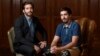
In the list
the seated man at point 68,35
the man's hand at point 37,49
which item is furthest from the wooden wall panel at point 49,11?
the man's hand at point 37,49

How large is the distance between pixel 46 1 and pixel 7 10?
778 mm

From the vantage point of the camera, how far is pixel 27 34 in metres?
4.04

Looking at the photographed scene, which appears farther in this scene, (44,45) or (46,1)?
(46,1)

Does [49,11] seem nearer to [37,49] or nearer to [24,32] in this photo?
[24,32]

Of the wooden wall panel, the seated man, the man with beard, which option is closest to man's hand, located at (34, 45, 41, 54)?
the man with beard

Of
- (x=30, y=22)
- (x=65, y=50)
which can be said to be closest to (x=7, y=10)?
(x=30, y=22)

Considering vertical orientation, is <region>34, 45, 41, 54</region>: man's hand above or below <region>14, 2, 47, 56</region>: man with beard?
below

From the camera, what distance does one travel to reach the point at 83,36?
434 centimetres

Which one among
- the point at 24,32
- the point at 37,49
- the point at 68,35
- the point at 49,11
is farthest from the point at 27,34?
the point at 49,11

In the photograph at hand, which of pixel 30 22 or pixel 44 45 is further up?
pixel 30 22

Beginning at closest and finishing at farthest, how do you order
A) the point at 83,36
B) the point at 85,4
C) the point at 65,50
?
the point at 65,50, the point at 83,36, the point at 85,4

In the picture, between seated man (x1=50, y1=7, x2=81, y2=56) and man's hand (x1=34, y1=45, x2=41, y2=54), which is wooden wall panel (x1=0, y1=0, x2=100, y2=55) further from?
man's hand (x1=34, y1=45, x2=41, y2=54)

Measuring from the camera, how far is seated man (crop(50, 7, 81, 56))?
13.0ft

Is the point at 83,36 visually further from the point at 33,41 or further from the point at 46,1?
the point at 46,1
